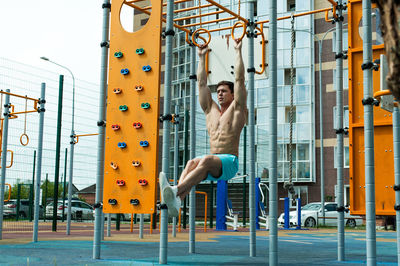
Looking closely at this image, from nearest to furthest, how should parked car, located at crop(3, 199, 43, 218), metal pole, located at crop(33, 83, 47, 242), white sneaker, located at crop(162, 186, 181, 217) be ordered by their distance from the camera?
white sneaker, located at crop(162, 186, 181, 217)
metal pole, located at crop(33, 83, 47, 242)
parked car, located at crop(3, 199, 43, 218)

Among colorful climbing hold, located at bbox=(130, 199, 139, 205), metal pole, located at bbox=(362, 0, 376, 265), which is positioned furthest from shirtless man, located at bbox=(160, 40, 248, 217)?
metal pole, located at bbox=(362, 0, 376, 265)

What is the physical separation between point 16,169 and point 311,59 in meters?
20.8

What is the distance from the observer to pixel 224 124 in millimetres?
6512

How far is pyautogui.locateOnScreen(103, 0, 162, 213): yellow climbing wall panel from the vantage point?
6207 mm

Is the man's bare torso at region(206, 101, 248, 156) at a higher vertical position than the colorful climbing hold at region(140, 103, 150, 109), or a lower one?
lower

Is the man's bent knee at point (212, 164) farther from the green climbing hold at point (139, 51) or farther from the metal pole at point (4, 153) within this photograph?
the metal pole at point (4, 153)

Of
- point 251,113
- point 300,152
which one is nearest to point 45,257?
point 251,113

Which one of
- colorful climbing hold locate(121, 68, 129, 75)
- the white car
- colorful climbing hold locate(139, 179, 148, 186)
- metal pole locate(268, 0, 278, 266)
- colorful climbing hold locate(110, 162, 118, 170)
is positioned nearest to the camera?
metal pole locate(268, 0, 278, 266)

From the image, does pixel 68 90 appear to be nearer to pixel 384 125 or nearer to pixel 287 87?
pixel 384 125

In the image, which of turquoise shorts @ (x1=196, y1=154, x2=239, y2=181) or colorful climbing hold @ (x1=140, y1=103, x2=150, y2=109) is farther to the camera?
colorful climbing hold @ (x1=140, y1=103, x2=150, y2=109)

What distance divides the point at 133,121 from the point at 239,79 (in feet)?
4.91

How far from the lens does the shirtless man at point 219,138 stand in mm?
5582

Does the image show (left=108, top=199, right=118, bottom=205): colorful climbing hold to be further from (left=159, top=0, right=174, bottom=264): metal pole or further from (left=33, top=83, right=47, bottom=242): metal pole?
(left=33, top=83, right=47, bottom=242): metal pole

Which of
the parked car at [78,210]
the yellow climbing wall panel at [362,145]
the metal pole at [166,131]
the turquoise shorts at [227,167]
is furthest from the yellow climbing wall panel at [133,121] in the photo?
the parked car at [78,210]
